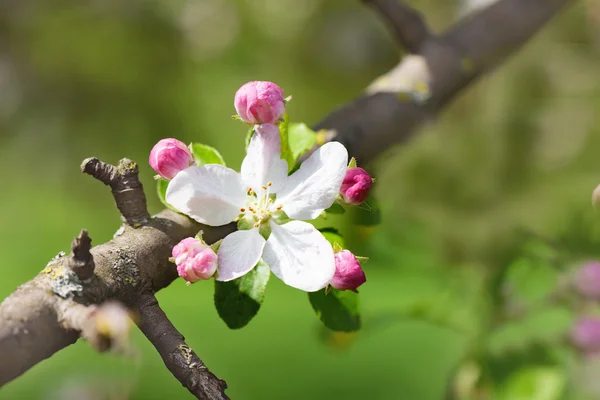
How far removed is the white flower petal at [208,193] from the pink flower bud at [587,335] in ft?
1.15

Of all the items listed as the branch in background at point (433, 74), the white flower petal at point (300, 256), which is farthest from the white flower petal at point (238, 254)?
the branch in background at point (433, 74)

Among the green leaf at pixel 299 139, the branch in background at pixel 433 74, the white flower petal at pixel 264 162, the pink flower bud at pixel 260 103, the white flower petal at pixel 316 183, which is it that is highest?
the branch in background at pixel 433 74

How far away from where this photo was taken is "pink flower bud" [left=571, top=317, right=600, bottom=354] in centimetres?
47

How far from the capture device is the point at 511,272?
0.49m

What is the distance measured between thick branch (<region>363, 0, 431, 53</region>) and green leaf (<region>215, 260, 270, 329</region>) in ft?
0.97

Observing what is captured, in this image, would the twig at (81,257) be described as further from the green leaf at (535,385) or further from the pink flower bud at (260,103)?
the green leaf at (535,385)

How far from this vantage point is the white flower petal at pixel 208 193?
0.22 m

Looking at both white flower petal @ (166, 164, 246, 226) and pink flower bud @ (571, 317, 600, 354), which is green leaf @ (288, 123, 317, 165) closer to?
white flower petal @ (166, 164, 246, 226)

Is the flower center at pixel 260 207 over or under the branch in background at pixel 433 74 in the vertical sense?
under

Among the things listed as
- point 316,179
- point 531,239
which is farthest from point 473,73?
point 316,179

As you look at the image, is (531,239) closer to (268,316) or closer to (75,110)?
(268,316)

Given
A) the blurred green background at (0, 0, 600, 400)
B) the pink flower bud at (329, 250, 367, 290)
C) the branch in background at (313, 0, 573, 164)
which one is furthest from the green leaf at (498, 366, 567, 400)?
the pink flower bud at (329, 250, 367, 290)

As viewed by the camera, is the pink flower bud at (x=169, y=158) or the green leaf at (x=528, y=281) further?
the green leaf at (x=528, y=281)

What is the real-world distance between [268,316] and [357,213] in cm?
64
